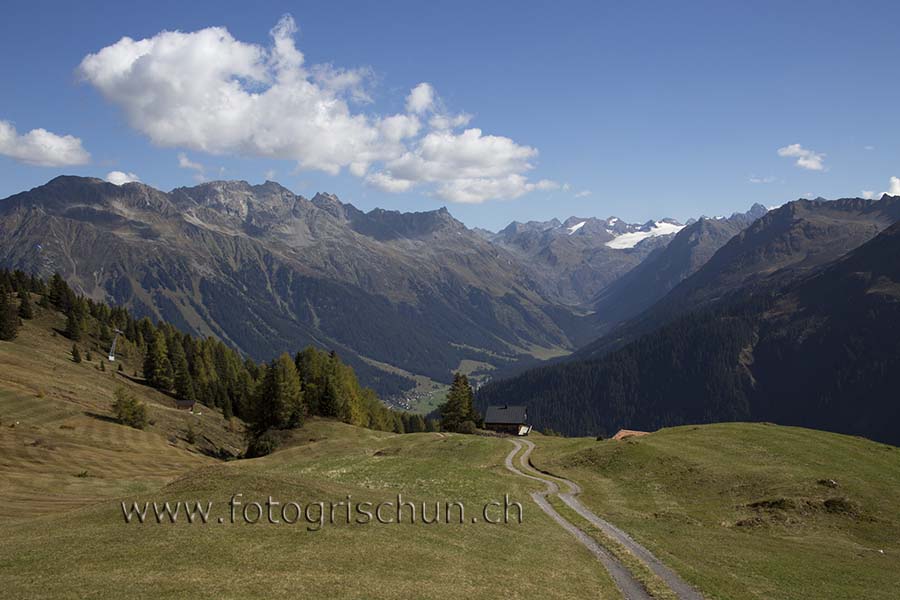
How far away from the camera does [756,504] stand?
51375 mm

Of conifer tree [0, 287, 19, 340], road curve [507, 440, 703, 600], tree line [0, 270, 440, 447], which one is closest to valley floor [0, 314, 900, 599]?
road curve [507, 440, 703, 600]

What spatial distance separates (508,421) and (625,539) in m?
110

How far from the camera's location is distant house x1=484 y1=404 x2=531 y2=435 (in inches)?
5827

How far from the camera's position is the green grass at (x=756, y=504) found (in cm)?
3388

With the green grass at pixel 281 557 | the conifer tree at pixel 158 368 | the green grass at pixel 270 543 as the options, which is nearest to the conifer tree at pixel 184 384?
the conifer tree at pixel 158 368

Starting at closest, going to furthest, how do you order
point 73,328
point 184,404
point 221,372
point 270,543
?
point 270,543
point 184,404
point 73,328
point 221,372

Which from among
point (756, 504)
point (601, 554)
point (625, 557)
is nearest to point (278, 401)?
point (756, 504)

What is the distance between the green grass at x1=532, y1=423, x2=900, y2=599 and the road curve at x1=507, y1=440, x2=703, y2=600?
894 mm

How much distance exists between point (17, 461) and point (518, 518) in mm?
58462

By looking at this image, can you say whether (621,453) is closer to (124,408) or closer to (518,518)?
(518,518)

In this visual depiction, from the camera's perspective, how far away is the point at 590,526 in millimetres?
43250

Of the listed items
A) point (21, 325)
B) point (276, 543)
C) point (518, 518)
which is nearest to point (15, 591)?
point (276, 543)

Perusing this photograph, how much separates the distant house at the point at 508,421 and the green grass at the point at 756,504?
63.5 m

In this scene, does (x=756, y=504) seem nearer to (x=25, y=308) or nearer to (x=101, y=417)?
(x=101, y=417)
